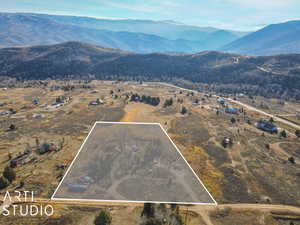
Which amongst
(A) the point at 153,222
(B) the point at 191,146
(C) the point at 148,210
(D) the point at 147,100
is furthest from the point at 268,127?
(A) the point at 153,222

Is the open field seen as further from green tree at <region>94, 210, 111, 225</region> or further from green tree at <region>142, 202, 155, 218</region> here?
green tree at <region>94, 210, 111, 225</region>

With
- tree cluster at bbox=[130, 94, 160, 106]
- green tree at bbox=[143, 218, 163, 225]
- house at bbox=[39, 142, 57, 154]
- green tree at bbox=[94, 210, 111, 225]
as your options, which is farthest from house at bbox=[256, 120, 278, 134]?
house at bbox=[39, 142, 57, 154]

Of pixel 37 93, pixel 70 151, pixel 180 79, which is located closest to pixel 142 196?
pixel 70 151

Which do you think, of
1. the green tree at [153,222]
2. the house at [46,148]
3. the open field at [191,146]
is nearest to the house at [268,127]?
the open field at [191,146]

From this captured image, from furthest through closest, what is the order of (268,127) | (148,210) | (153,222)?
1. (268,127)
2. (148,210)
3. (153,222)

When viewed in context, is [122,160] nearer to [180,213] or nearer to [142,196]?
[142,196]

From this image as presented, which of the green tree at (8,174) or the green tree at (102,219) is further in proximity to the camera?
the green tree at (8,174)

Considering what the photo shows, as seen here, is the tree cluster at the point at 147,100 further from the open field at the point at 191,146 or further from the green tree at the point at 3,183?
the green tree at the point at 3,183

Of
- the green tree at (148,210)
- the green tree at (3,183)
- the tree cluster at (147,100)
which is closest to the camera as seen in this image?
the green tree at (148,210)

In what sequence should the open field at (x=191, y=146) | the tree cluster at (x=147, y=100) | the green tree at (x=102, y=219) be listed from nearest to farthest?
the green tree at (x=102, y=219) < the open field at (x=191, y=146) < the tree cluster at (x=147, y=100)

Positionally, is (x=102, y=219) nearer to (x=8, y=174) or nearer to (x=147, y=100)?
(x=8, y=174)
